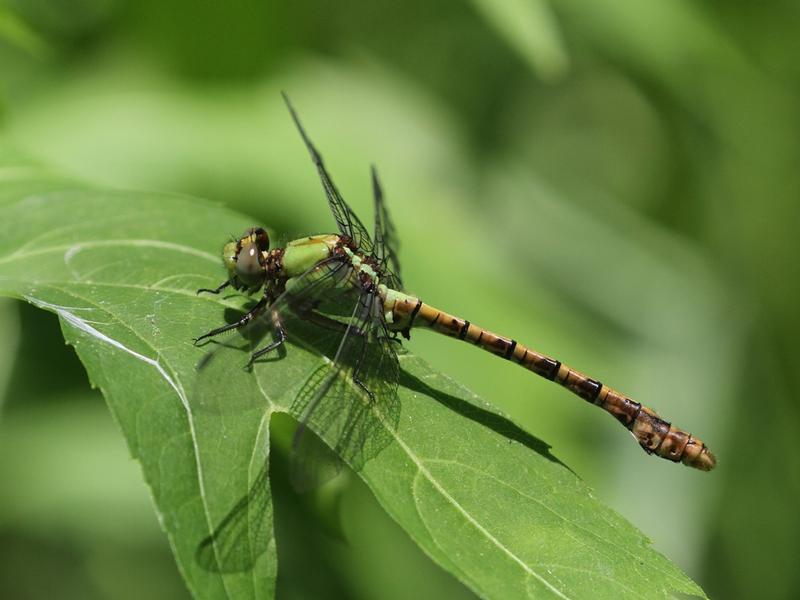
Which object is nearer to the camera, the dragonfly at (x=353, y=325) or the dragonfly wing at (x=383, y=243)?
the dragonfly at (x=353, y=325)

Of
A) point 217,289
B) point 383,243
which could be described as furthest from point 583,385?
point 217,289

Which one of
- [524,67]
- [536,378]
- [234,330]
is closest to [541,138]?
[524,67]

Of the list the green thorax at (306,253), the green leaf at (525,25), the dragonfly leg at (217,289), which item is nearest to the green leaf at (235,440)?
the dragonfly leg at (217,289)

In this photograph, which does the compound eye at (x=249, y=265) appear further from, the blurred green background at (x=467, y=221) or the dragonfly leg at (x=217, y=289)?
the blurred green background at (x=467, y=221)

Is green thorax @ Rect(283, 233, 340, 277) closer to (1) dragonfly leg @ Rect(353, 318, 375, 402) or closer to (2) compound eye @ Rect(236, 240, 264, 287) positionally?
(2) compound eye @ Rect(236, 240, 264, 287)

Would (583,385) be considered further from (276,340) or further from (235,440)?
(235,440)

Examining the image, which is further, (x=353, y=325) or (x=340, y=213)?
(x=340, y=213)

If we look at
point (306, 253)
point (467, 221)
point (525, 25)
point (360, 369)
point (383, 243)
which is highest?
point (525, 25)
